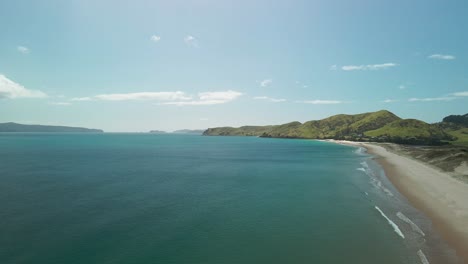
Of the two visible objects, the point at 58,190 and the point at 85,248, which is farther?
the point at 58,190

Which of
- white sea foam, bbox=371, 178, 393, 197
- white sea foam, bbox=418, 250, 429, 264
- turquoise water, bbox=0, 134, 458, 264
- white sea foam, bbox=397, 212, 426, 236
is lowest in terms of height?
turquoise water, bbox=0, 134, 458, 264

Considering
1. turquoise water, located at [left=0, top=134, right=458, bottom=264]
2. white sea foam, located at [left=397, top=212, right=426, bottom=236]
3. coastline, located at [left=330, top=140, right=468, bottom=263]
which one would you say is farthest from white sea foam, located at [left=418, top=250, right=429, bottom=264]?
white sea foam, located at [left=397, top=212, right=426, bottom=236]

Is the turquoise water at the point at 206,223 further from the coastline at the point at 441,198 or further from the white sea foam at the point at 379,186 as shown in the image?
the coastline at the point at 441,198

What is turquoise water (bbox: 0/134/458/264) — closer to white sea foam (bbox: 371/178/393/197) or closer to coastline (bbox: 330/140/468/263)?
white sea foam (bbox: 371/178/393/197)

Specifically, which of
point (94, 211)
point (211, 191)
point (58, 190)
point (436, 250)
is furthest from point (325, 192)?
point (58, 190)

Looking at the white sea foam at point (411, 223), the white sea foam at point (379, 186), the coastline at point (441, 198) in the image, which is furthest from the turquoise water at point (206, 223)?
the coastline at point (441, 198)

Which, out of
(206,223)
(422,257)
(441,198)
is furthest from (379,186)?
(206,223)

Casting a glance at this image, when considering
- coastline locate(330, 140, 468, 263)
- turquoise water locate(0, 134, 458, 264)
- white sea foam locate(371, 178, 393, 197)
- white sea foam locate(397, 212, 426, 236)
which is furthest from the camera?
white sea foam locate(371, 178, 393, 197)

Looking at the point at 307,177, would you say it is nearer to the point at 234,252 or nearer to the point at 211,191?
the point at 211,191
